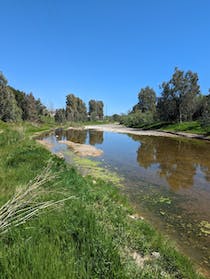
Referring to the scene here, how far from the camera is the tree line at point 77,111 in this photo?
293ft

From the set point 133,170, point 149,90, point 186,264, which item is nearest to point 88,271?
point 186,264

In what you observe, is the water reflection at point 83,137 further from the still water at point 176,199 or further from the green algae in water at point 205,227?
the green algae in water at point 205,227

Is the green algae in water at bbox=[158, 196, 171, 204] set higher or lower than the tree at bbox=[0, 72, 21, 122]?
lower

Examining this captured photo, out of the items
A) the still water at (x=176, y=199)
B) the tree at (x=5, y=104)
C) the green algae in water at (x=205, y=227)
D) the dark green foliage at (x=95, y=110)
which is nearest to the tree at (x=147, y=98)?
the dark green foliage at (x=95, y=110)

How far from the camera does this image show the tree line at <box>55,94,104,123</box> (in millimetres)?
89262

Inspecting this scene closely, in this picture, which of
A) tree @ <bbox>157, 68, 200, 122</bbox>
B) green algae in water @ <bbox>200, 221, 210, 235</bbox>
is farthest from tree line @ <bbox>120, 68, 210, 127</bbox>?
green algae in water @ <bbox>200, 221, 210, 235</bbox>

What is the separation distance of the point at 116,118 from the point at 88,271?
157m

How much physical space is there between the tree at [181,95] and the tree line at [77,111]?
4366 centimetres

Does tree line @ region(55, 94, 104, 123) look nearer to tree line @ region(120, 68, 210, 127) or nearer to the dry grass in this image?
tree line @ region(120, 68, 210, 127)

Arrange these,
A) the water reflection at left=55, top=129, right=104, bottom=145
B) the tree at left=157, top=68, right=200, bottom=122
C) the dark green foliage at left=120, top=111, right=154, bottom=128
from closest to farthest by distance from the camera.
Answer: the water reflection at left=55, top=129, right=104, bottom=145 → the tree at left=157, top=68, right=200, bottom=122 → the dark green foliage at left=120, top=111, right=154, bottom=128

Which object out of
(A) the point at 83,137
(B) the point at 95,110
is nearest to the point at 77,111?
(B) the point at 95,110

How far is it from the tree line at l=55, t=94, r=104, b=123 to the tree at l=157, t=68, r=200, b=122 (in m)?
43.7

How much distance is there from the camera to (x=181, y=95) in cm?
5491

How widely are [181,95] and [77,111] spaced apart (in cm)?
6176
